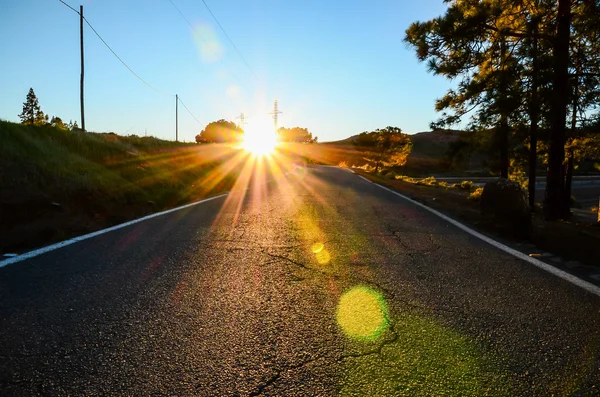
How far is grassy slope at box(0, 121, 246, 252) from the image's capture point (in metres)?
6.57

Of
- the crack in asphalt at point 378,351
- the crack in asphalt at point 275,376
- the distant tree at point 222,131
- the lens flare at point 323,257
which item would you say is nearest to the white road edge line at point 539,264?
the crack in asphalt at point 378,351

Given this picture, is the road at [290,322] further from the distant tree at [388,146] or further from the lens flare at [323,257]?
the distant tree at [388,146]

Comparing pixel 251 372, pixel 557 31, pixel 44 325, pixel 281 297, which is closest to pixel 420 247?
pixel 281 297

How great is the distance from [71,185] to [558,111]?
10.6 meters

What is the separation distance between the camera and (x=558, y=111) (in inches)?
401

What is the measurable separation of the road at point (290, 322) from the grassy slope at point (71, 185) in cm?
139

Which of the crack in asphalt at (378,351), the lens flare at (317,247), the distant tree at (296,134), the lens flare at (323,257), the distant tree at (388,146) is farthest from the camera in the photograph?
the distant tree at (296,134)

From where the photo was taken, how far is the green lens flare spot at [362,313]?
9.66 feet

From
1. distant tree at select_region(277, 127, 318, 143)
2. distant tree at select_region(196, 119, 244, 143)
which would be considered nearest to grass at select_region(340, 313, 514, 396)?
distant tree at select_region(196, 119, 244, 143)

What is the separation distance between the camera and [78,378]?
230 centimetres

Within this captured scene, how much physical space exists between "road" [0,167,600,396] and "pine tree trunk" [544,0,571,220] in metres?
6.29

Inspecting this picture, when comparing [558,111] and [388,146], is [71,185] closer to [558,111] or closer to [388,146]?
[558,111]

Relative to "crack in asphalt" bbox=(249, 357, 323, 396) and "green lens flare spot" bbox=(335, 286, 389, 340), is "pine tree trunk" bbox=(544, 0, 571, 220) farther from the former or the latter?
"crack in asphalt" bbox=(249, 357, 323, 396)

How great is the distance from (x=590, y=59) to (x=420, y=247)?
→ 8.74 meters
